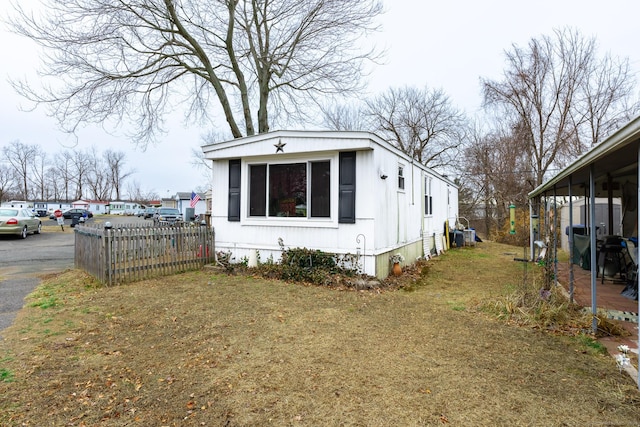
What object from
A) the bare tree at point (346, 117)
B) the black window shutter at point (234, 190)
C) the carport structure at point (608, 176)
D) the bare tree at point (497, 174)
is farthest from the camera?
the bare tree at point (346, 117)

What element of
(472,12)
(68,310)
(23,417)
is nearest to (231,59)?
(472,12)

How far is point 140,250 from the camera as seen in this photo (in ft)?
23.1

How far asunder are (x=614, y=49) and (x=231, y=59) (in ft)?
55.2

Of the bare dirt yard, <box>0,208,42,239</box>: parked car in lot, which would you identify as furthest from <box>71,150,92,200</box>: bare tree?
the bare dirt yard

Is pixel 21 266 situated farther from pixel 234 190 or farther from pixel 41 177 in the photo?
pixel 41 177

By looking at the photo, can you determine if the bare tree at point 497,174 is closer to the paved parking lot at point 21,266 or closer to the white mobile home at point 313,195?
the white mobile home at point 313,195

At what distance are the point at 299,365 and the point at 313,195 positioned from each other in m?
4.36

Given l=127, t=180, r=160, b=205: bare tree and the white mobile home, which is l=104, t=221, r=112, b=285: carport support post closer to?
the white mobile home

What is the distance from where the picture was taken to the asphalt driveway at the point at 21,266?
5.57 metres

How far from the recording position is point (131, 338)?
4.01m

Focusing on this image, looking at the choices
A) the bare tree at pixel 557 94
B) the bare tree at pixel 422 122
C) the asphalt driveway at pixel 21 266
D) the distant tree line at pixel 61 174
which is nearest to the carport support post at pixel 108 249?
the asphalt driveway at pixel 21 266

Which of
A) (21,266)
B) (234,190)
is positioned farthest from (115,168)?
(234,190)

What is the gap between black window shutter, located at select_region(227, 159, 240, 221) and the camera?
804 cm

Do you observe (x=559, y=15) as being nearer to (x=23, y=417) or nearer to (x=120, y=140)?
(x=120, y=140)
